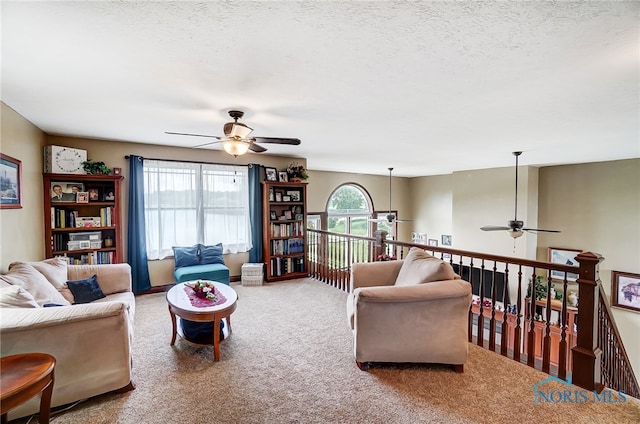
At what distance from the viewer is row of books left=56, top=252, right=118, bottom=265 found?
390cm

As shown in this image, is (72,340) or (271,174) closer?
(72,340)

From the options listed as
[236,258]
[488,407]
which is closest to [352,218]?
[236,258]

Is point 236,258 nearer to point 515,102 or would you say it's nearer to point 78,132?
point 78,132

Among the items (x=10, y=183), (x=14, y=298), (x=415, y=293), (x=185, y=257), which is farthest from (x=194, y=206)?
(x=415, y=293)

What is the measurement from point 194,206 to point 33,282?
8.16ft

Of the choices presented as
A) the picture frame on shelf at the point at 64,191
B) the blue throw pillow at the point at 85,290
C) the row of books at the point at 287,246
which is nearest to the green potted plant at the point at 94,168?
the picture frame on shelf at the point at 64,191

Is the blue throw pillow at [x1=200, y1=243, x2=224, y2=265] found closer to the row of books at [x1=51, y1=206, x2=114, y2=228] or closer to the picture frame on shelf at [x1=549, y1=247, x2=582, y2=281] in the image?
the row of books at [x1=51, y1=206, x2=114, y2=228]

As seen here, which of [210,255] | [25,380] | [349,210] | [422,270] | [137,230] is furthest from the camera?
[349,210]

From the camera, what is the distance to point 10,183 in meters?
2.75

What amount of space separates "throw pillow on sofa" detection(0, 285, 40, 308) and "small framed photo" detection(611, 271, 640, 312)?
27.2 ft

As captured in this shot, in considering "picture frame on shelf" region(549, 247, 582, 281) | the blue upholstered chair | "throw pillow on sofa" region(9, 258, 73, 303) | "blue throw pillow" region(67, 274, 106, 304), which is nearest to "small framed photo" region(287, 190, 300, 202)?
the blue upholstered chair

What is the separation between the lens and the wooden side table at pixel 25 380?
1404 millimetres

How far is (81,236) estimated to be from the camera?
154 inches

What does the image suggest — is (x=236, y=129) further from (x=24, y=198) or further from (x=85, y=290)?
(x=24, y=198)
